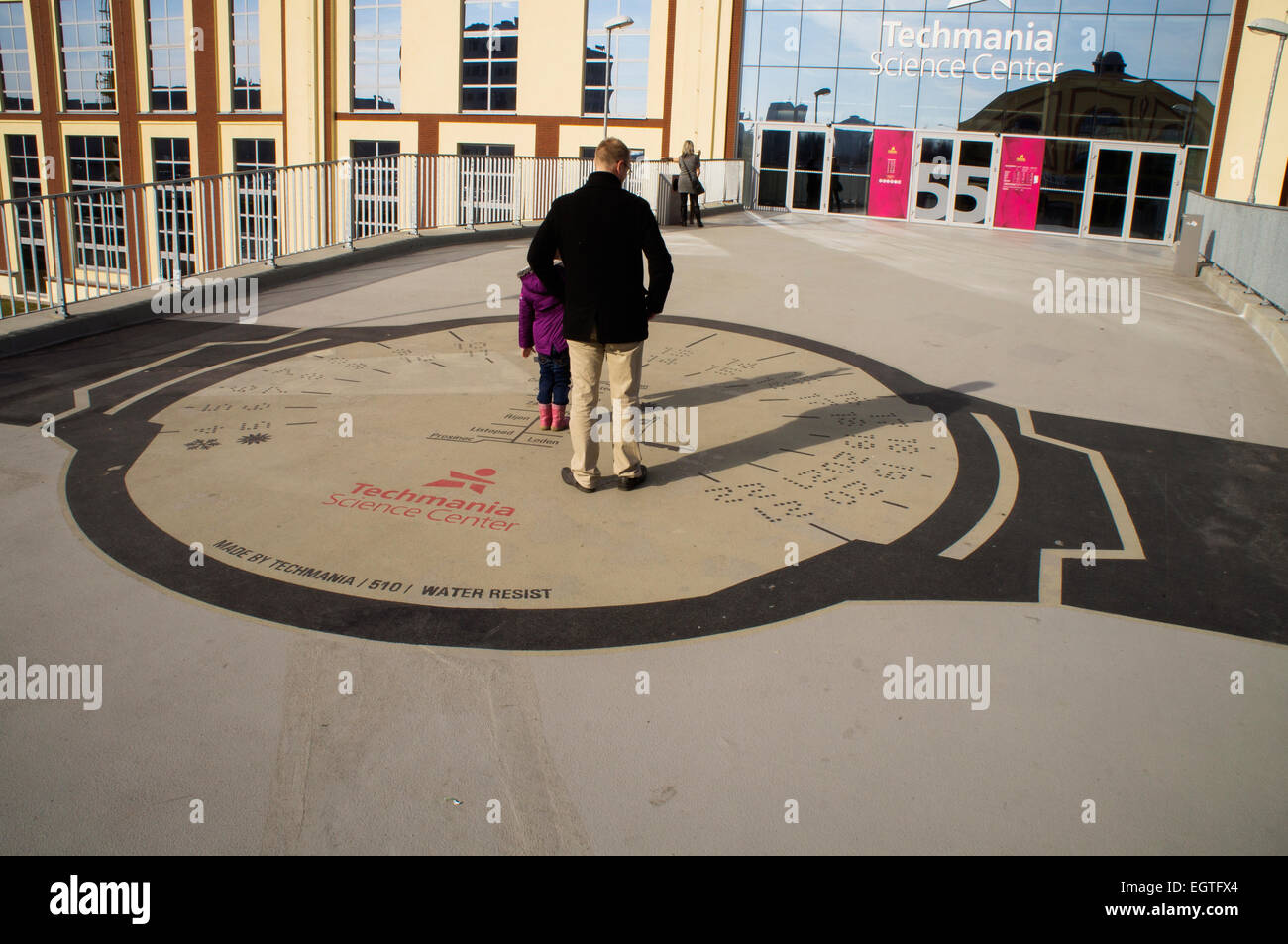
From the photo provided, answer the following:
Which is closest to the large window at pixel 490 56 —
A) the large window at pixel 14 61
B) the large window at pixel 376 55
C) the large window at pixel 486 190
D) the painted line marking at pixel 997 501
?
the large window at pixel 376 55

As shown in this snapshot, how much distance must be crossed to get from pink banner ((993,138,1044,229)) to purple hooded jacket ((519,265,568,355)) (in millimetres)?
26389

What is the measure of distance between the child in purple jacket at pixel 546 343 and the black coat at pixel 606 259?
91 cm

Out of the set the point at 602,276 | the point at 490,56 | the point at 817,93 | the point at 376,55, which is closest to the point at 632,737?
the point at 602,276

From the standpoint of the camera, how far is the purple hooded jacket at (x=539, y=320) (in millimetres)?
7094

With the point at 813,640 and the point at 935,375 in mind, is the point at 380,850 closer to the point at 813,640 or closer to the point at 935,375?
the point at 813,640

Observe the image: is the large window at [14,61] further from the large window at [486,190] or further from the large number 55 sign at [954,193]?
the large number 55 sign at [954,193]

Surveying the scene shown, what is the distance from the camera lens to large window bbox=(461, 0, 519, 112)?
1271 inches

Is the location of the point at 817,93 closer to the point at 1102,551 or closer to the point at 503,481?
the point at 503,481

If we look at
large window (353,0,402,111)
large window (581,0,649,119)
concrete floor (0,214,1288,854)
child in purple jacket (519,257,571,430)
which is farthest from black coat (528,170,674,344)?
large window (353,0,402,111)

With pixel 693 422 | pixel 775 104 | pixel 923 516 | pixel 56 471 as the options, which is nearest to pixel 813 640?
pixel 923 516

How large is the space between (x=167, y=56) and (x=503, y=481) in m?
39.7

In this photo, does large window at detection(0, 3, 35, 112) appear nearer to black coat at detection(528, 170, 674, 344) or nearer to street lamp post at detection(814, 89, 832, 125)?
street lamp post at detection(814, 89, 832, 125)

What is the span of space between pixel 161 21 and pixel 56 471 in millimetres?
38960
